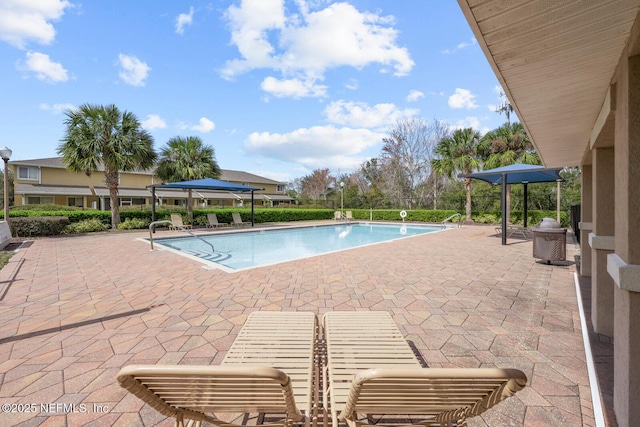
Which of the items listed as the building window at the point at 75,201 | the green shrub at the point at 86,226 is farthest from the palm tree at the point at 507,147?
the building window at the point at 75,201

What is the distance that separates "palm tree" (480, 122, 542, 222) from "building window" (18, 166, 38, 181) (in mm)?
33957

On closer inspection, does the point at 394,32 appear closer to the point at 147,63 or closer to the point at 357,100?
the point at 147,63

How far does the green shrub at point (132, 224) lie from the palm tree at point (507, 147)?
19989 millimetres

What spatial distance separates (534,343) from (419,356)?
131cm

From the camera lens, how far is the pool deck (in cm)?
209

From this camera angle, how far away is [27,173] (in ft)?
74.7

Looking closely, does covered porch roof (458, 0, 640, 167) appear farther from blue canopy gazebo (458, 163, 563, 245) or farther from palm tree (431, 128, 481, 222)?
palm tree (431, 128, 481, 222)

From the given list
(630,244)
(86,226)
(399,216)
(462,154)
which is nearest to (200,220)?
(86,226)

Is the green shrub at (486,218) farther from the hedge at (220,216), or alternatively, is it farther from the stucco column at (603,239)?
the stucco column at (603,239)

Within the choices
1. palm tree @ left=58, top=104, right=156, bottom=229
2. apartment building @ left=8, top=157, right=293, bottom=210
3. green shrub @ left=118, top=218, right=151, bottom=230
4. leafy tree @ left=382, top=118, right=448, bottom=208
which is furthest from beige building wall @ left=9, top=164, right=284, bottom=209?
leafy tree @ left=382, top=118, right=448, bottom=208

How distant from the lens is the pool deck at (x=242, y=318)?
6.85 ft

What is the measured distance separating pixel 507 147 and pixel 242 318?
19576 millimetres

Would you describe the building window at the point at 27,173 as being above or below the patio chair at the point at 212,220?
above

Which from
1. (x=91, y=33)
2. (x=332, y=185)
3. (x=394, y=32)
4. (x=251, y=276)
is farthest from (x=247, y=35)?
(x=332, y=185)
